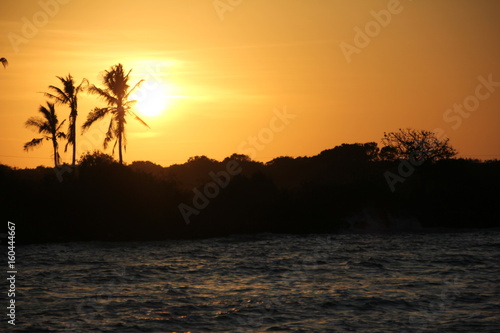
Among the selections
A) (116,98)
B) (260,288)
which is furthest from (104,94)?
(260,288)

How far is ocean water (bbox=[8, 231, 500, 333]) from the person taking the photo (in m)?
24.5

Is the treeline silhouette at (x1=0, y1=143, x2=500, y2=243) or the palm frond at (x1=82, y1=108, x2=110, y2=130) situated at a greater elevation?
the palm frond at (x1=82, y1=108, x2=110, y2=130)

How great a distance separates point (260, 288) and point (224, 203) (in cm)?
3275

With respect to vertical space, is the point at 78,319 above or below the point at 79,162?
below

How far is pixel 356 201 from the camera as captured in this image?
6756 cm

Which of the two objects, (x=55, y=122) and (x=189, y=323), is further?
(x=55, y=122)

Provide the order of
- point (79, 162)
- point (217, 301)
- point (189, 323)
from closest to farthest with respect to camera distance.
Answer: point (189, 323) < point (217, 301) < point (79, 162)

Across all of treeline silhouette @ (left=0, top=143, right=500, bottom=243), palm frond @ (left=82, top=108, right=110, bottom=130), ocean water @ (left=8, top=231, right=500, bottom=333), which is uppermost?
palm frond @ (left=82, top=108, right=110, bottom=130)

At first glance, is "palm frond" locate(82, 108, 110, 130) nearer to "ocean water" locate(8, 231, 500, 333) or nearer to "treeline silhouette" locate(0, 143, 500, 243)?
"treeline silhouette" locate(0, 143, 500, 243)

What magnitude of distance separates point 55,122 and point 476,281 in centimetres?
4930

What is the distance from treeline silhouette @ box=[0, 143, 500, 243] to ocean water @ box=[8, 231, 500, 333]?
5.51 m

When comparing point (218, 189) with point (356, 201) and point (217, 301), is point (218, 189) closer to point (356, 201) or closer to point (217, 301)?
point (356, 201)

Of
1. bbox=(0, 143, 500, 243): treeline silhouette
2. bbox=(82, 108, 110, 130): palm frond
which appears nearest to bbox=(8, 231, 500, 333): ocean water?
bbox=(0, 143, 500, 243): treeline silhouette

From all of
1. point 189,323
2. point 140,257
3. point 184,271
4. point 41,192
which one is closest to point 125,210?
point 41,192
